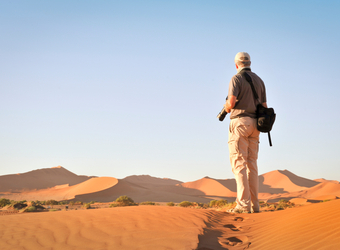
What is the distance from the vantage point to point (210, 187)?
41.6 metres

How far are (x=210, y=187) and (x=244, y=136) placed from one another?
37.9 metres

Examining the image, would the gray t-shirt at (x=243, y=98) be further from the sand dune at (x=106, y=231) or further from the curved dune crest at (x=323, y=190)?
the curved dune crest at (x=323, y=190)

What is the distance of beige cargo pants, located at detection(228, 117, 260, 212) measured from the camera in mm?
5066

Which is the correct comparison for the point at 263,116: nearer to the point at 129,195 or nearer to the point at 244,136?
the point at 244,136

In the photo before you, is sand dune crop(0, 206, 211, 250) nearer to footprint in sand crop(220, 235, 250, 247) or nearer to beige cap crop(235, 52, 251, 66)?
footprint in sand crop(220, 235, 250, 247)

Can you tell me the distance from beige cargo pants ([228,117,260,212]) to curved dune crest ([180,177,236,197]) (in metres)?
32.9

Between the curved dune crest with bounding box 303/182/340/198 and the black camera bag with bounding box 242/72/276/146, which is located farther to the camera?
the curved dune crest with bounding box 303/182/340/198

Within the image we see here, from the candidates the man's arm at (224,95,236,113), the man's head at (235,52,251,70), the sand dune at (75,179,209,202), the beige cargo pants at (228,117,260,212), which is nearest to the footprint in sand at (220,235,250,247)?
the beige cargo pants at (228,117,260,212)

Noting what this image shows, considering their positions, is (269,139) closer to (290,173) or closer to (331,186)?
(331,186)

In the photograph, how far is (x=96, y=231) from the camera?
3.28m

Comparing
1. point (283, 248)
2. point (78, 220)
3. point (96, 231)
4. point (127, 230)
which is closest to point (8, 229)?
point (78, 220)

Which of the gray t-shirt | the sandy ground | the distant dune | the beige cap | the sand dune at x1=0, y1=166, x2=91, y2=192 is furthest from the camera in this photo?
the sand dune at x1=0, y1=166, x2=91, y2=192

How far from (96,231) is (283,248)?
210cm

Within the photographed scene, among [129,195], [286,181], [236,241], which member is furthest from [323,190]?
[236,241]
